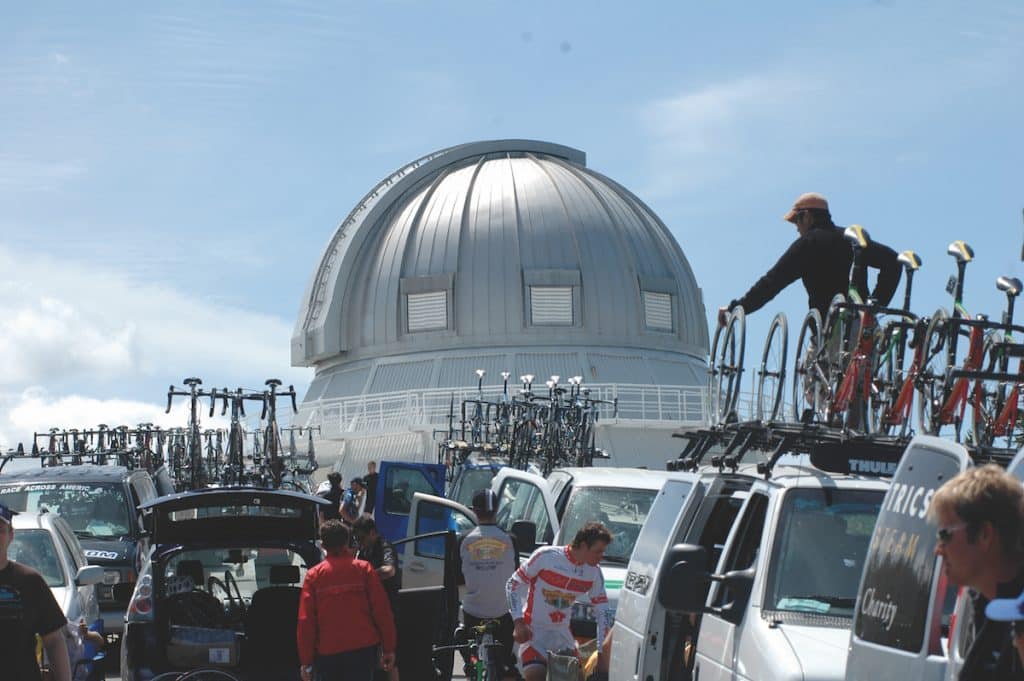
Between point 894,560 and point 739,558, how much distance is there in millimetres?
2426

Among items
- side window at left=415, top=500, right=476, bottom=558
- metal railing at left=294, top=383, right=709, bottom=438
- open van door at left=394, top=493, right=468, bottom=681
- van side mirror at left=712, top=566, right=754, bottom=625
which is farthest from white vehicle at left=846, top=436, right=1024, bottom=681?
metal railing at left=294, top=383, right=709, bottom=438

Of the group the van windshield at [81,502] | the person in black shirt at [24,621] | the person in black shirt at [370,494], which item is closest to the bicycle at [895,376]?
the person in black shirt at [24,621]

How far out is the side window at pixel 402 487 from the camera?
23.1 metres

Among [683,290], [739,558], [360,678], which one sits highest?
[683,290]

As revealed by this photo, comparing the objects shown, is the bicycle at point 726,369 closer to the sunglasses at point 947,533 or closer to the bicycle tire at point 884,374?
the bicycle tire at point 884,374

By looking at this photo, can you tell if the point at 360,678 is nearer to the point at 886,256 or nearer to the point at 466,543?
the point at 466,543

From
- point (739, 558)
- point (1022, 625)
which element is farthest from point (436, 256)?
point (1022, 625)

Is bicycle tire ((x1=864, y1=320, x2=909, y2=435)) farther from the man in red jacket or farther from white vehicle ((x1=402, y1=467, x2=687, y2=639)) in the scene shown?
white vehicle ((x1=402, y1=467, x2=687, y2=639))

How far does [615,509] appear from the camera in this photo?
14141mm

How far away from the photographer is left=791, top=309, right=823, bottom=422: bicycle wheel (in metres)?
9.85

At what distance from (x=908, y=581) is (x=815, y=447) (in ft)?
5.53

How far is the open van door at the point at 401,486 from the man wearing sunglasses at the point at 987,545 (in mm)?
18768

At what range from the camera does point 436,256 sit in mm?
57656

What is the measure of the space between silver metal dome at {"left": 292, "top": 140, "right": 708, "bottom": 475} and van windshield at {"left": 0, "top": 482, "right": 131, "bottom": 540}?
116ft
